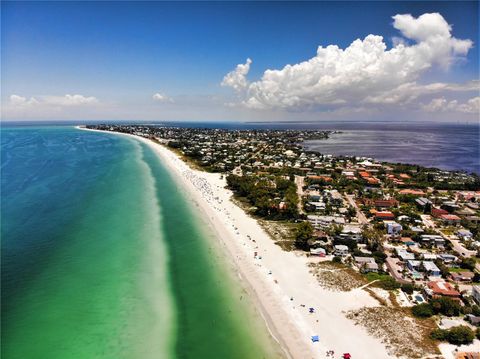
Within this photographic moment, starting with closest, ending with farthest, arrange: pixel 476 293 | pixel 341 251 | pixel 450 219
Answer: pixel 476 293 → pixel 341 251 → pixel 450 219

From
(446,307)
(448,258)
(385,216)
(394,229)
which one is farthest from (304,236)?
(385,216)

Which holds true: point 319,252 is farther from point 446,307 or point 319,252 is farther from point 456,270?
point 456,270

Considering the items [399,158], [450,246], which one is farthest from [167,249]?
[399,158]

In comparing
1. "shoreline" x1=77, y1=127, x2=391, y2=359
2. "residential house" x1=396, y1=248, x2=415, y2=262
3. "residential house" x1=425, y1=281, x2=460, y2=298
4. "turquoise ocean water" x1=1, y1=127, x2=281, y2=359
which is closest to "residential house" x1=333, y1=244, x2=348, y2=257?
"shoreline" x1=77, y1=127, x2=391, y2=359

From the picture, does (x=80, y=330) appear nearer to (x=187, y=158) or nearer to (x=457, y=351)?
(x=457, y=351)

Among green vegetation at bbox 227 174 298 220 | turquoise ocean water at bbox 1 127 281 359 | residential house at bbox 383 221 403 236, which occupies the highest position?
green vegetation at bbox 227 174 298 220

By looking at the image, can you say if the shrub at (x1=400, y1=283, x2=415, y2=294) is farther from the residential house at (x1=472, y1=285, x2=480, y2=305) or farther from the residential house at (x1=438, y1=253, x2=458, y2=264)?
the residential house at (x1=438, y1=253, x2=458, y2=264)
